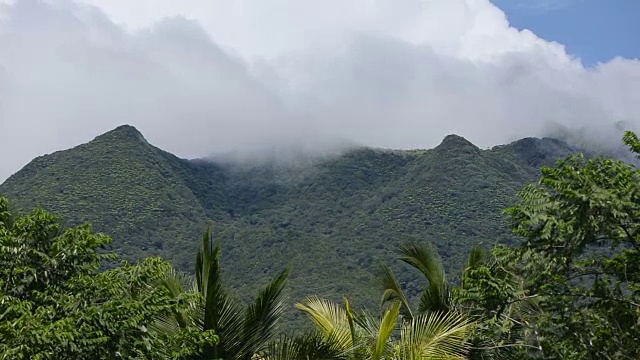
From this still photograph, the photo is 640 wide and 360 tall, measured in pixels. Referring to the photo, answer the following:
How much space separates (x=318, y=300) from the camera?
23.4 ft

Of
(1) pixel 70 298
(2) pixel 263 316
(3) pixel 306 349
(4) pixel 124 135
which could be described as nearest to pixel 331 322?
(3) pixel 306 349

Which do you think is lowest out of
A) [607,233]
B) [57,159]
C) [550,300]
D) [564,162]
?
[550,300]

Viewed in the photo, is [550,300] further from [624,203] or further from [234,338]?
[234,338]

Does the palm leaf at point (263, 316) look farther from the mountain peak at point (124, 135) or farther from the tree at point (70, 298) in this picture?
the mountain peak at point (124, 135)

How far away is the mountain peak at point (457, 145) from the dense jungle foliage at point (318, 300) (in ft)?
263

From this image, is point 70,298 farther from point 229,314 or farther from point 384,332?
point 384,332

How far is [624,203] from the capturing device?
245 inches

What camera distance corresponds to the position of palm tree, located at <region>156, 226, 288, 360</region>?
6432 millimetres

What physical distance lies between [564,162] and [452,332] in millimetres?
2124

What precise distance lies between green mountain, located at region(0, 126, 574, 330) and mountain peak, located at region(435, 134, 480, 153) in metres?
0.17

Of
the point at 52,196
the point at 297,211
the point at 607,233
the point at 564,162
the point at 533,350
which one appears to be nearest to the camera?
the point at 607,233

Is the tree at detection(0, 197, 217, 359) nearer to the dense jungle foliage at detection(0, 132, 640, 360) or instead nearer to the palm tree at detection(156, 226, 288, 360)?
the dense jungle foliage at detection(0, 132, 640, 360)

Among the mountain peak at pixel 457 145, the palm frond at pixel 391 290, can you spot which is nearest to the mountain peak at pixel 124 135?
the mountain peak at pixel 457 145

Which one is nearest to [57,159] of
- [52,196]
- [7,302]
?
[52,196]
